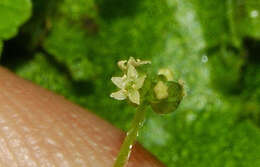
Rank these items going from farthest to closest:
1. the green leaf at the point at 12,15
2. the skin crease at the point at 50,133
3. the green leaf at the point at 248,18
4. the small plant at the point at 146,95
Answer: the green leaf at the point at 248,18, the green leaf at the point at 12,15, the skin crease at the point at 50,133, the small plant at the point at 146,95

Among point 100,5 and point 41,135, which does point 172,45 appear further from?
point 41,135

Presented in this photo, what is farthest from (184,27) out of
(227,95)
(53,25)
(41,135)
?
(41,135)

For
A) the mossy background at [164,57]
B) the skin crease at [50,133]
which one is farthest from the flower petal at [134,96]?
the mossy background at [164,57]

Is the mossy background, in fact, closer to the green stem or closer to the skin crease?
the skin crease

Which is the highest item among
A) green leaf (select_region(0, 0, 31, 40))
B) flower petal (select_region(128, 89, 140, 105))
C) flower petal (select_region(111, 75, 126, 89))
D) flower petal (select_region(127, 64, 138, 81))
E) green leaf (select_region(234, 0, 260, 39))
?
green leaf (select_region(234, 0, 260, 39))

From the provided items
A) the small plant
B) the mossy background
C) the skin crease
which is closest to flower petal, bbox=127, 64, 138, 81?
the small plant

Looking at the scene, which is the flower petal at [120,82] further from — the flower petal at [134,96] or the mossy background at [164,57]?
the mossy background at [164,57]

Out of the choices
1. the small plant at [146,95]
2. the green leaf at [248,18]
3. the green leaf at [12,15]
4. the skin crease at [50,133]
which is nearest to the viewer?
the small plant at [146,95]

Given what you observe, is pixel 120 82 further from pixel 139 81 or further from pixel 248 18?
pixel 248 18
